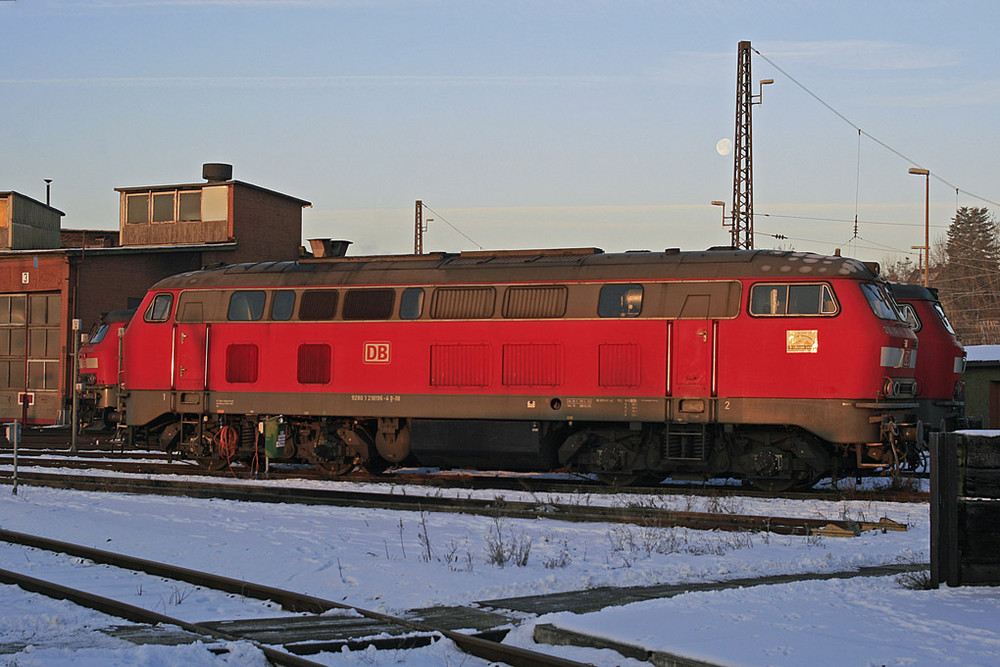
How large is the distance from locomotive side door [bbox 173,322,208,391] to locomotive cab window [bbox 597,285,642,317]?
8.21 meters

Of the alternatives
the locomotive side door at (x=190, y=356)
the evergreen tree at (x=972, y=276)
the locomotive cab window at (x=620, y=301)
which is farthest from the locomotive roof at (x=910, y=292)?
the evergreen tree at (x=972, y=276)

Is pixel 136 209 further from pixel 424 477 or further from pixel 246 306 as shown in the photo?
pixel 424 477

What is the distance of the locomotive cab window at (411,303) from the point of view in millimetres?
19141

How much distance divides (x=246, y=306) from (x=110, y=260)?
71.9 ft

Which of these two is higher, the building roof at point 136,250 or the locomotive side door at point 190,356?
the building roof at point 136,250

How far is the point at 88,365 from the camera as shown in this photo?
2791cm

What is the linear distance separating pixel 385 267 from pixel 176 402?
5226 mm

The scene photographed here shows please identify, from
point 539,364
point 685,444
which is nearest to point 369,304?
point 539,364

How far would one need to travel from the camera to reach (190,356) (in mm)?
20891

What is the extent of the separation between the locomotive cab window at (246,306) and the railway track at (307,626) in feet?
34.9

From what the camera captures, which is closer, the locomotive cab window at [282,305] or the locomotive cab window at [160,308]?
the locomotive cab window at [282,305]

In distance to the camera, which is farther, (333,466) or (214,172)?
(214,172)

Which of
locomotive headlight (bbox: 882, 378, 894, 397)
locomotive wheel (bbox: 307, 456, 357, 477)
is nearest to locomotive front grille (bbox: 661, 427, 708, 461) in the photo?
locomotive headlight (bbox: 882, 378, 894, 397)

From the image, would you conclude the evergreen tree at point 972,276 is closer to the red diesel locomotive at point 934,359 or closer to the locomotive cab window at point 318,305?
the red diesel locomotive at point 934,359
